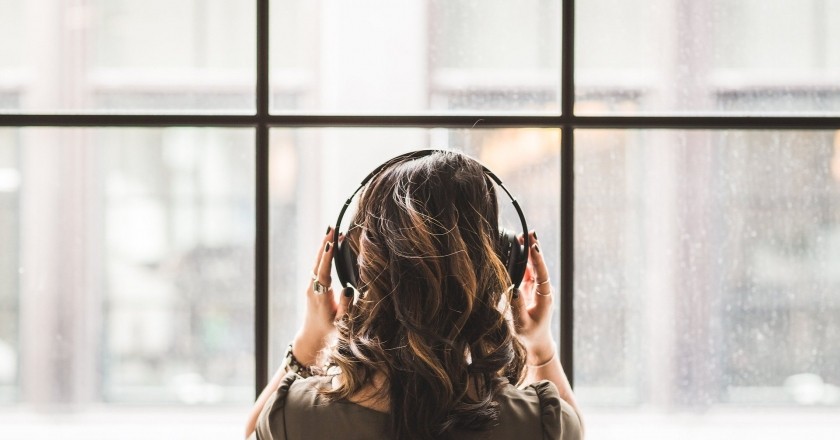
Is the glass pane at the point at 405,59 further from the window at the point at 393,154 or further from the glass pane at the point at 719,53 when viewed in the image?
the glass pane at the point at 719,53

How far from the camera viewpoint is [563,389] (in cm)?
113

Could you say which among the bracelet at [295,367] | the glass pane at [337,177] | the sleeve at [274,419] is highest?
the glass pane at [337,177]

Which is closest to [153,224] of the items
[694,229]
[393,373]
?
[393,373]

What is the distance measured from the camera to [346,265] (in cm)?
108

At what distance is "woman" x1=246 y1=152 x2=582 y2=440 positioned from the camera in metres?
0.89

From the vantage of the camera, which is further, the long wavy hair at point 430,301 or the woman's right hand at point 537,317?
the woman's right hand at point 537,317

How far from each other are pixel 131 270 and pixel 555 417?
1.04m

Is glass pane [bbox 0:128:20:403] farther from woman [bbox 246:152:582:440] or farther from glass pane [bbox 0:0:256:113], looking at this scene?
woman [bbox 246:152:582:440]

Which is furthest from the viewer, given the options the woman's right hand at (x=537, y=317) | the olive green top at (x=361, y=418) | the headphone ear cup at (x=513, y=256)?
the woman's right hand at (x=537, y=317)

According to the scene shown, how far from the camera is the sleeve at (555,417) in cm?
90

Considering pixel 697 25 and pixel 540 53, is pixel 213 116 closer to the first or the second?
pixel 540 53

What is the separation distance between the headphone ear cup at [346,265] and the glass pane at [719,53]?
0.76 metres

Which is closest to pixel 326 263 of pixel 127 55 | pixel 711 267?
pixel 127 55

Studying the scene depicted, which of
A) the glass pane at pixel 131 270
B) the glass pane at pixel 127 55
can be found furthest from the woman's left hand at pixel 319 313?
the glass pane at pixel 127 55
